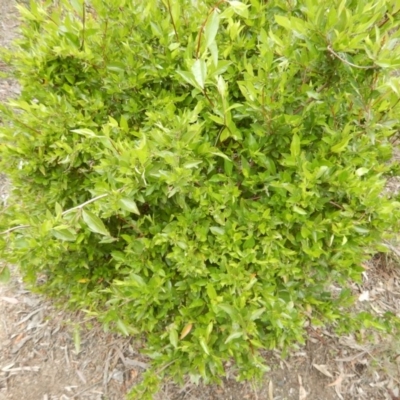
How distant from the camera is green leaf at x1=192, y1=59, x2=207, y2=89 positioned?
1.33m

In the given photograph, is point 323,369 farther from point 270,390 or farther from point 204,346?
point 204,346

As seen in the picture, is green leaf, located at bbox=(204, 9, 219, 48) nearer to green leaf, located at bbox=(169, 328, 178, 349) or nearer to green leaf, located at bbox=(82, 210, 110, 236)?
green leaf, located at bbox=(82, 210, 110, 236)

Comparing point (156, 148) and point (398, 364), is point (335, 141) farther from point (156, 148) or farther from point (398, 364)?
point (398, 364)

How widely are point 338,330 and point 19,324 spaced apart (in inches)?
86.8

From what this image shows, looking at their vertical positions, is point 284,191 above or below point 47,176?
above

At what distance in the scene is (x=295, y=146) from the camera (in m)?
1.58

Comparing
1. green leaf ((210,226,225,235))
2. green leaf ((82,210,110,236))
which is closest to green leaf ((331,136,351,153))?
green leaf ((210,226,225,235))

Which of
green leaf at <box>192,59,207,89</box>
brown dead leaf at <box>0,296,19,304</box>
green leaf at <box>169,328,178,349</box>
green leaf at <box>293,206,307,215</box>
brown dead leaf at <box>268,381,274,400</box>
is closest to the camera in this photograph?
green leaf at <box>192,59,207,89</box>

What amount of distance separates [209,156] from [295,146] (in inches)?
13.9

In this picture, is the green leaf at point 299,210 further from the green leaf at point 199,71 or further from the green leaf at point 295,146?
the green leaf at point 199,71

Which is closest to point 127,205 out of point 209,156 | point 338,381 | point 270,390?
point 209,156

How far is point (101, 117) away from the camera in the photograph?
1920 millimetres

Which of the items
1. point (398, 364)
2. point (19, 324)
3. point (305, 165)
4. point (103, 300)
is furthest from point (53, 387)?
point (398, 364)

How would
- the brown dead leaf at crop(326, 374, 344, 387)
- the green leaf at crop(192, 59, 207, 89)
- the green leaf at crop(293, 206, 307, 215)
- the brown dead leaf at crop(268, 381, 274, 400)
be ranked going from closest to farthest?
the green leaf at crop(192, 59, 207, 89) < the green leaf at crop(293, 206, 307, 215) < the brown dead leaf at crop(268, 381, 274, 400) < the brown dead leaf at crop(326, 374, 344, 387)
